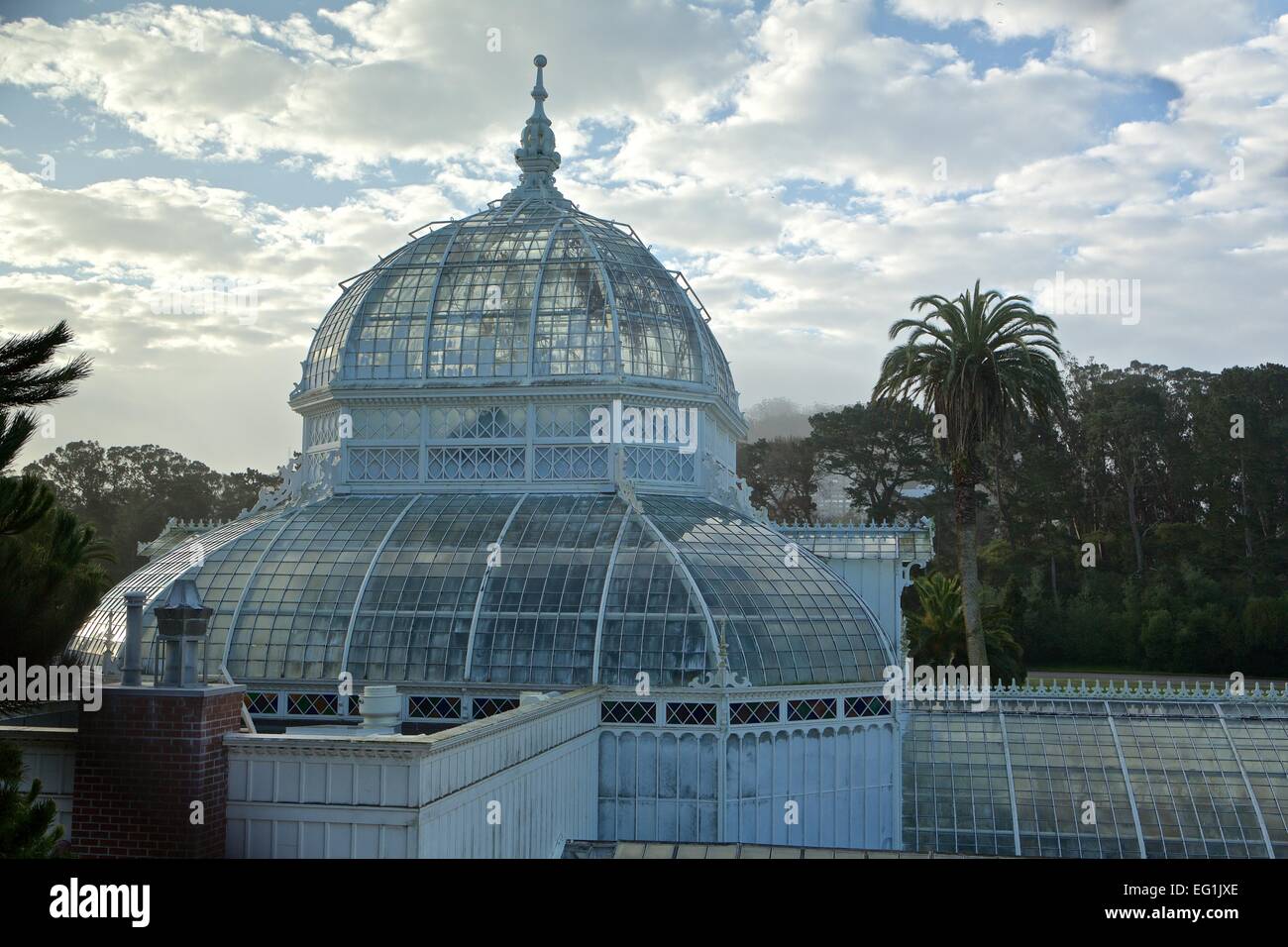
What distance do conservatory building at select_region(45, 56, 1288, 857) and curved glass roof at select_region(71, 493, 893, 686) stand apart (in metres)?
0.07

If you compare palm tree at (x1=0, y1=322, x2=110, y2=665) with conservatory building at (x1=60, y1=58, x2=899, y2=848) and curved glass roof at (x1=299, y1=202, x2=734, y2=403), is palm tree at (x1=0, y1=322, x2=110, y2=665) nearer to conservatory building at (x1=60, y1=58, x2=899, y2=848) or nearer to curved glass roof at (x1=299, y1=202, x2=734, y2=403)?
conservatory building at (x1=60, y1=58, x2=899, y2=848)

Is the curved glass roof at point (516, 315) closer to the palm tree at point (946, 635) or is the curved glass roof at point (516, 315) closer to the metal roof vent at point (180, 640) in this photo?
the metal roof vent at point (180, 640)

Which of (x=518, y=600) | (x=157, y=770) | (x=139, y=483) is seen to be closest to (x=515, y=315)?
(x=518, y=600)

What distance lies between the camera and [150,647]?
2708cm

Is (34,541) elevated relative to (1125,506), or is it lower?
lower

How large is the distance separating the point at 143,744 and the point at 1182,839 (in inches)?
794

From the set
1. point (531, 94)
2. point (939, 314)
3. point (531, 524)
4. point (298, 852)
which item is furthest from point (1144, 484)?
point (298, 852)

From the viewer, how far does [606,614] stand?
2575 centimetres

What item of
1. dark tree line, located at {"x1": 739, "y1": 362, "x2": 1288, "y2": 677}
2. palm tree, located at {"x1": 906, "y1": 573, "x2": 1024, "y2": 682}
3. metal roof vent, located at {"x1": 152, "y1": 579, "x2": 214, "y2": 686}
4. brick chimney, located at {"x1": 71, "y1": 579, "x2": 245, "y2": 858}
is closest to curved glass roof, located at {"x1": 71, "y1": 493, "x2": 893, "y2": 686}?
metal roof vent, located at {"x1": 152, "y1": 579, "x2": 214, "y2": 686}

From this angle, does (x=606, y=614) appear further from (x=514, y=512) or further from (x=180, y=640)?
(x=180, y=640)

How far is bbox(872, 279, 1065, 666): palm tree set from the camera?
36.2 metres

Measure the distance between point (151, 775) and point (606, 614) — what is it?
474 inches

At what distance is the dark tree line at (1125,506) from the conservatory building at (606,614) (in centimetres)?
3519

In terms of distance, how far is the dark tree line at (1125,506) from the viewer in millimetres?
65000
